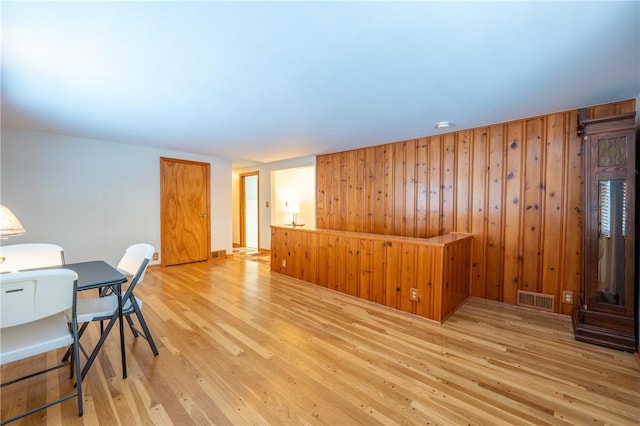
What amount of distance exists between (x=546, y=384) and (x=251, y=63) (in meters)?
3.00

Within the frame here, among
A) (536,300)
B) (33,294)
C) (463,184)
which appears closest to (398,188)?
(463,184)

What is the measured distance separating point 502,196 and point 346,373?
109 inches

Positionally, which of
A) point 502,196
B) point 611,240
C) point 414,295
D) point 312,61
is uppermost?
point 312,61

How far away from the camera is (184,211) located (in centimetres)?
521

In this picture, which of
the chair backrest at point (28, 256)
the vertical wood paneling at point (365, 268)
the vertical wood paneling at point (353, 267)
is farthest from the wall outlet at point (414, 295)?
the chair backrest at point (28, 256)

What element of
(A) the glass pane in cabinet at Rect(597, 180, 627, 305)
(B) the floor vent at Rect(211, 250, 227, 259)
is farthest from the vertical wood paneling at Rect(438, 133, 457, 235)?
(B) the floor vent at Rect(211, 250, 227, 259)

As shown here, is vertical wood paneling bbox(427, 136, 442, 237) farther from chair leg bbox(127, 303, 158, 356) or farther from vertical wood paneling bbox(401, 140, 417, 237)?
chair leg bbox(127, 303, 158, 356)

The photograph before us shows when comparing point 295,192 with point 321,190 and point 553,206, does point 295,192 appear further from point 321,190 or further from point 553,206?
point 553,206

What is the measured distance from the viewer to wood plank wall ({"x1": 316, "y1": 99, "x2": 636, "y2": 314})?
9.48 ft

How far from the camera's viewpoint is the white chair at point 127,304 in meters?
1.86

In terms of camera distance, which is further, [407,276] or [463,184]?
[463,184]

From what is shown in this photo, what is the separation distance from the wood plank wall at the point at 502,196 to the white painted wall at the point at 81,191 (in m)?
4.02

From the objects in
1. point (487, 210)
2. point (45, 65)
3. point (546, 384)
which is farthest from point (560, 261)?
point (45, 65)

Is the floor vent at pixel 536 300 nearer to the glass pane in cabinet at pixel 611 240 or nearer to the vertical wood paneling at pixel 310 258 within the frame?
the glass pane in cabinet at pixel 611 240
